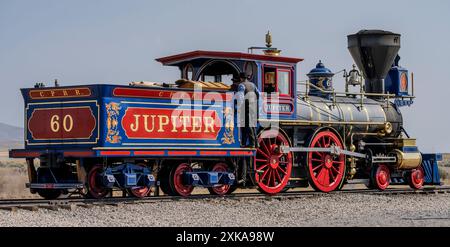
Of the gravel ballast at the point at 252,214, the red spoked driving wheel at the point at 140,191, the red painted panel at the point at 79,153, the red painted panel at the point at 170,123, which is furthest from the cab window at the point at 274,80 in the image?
the red painted panel at the point at 79,153

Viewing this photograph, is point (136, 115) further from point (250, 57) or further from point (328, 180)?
point (328, 180)

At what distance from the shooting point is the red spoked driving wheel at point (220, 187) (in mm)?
18469

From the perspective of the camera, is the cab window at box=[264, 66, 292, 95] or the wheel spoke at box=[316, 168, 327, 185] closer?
the cab window at box=[264, 66, 292, 95]

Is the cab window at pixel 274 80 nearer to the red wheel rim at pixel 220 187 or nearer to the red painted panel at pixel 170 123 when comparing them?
the red painted panel at pixel 170 123

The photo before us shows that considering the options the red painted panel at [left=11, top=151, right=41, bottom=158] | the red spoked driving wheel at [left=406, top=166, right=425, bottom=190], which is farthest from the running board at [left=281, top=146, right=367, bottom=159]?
the red painted panel at [left=11, top=151, right=41, bottom=158]

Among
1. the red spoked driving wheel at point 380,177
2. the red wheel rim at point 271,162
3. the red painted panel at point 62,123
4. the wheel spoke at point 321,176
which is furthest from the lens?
the red spoked driving wheel at point 380,177

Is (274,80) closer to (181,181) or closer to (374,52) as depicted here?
(181,181)

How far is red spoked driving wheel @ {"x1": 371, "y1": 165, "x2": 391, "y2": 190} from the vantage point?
22422 millimetres

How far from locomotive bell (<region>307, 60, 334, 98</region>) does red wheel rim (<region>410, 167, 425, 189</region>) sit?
3.30 meters

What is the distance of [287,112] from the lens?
19703 mm

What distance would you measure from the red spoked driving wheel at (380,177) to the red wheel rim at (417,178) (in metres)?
0.80

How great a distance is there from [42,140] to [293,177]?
21.0 ft

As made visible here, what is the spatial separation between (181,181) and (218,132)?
135cm

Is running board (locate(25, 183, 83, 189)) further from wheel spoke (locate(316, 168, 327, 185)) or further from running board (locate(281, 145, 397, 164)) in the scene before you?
wheel spoke (locate(316, 168, 327, 185))
